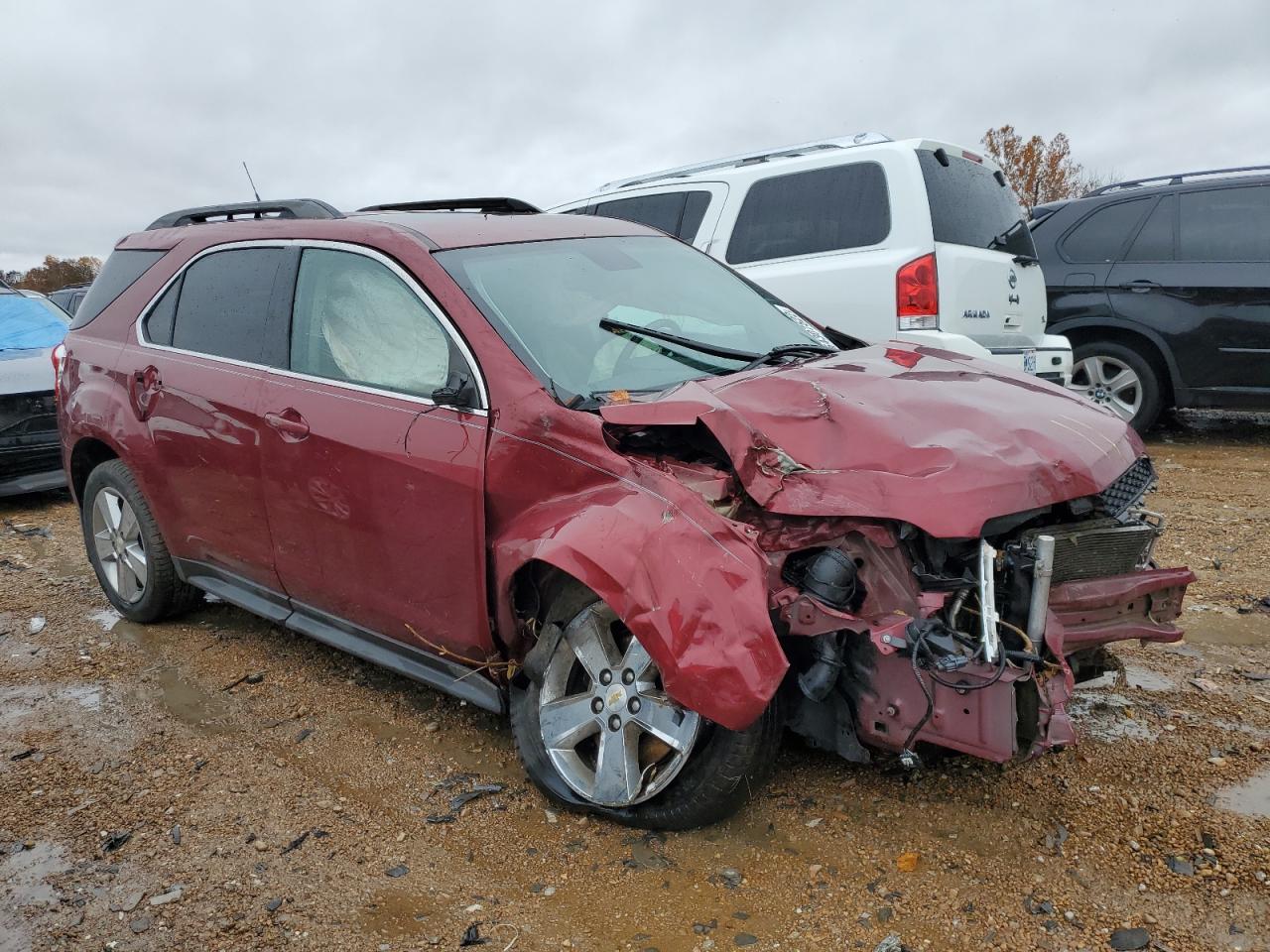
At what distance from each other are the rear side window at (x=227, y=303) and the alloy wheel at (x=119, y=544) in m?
0.96

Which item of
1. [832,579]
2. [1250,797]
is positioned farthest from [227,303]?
[1250,797]

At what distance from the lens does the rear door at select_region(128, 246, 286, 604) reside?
370cm

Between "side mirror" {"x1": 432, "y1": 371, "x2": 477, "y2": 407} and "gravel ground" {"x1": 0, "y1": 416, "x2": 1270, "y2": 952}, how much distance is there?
122 centimetres

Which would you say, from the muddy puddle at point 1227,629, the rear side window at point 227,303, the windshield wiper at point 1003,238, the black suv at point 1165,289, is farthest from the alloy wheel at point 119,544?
the black suv at point 1165,289

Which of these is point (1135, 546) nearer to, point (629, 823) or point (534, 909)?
point (629, 823)

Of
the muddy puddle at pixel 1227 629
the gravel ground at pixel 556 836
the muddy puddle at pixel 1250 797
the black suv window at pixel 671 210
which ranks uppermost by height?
the black suv window at pixel 671 210

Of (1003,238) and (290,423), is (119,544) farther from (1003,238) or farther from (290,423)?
(1003,238)

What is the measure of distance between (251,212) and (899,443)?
132 inches

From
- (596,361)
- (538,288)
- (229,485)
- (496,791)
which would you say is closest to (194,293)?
(229,485)

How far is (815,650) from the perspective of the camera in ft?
8.25

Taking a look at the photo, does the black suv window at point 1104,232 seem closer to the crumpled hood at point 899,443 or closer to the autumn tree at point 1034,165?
the crumpled hood at point 899,443

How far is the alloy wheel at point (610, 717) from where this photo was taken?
2.68m

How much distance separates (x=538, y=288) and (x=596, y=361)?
1.30 ft

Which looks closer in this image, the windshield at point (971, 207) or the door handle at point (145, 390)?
the door handle at point (145, 390)
